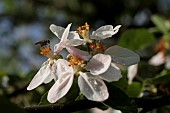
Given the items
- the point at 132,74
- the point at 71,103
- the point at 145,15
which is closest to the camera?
the point at 71,103

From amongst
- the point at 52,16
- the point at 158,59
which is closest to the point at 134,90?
the point at 158,59

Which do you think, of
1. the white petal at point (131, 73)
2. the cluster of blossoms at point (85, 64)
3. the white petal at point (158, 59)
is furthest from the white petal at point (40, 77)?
the white petal at point (158, 59)

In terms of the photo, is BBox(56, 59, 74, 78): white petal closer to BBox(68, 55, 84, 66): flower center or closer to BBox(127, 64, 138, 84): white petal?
BBox(68, 55, 84, 66): flower center

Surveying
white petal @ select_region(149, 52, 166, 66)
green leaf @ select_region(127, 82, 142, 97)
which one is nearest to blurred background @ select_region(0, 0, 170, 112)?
white petal @ select_region(149, 52, 166, 66)

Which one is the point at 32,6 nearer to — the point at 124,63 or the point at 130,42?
the point at 130,42

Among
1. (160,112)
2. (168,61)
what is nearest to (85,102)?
(160,112)

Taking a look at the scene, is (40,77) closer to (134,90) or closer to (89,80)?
(89,80)
